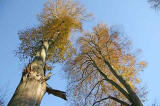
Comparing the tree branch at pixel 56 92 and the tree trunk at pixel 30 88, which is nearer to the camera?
the tree trunk at pixel 30 88

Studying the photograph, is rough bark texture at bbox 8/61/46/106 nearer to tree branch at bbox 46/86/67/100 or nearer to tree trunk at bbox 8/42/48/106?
tree trunk at bbox 8/42/48/106

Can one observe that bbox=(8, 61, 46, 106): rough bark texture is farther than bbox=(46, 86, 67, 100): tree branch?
No

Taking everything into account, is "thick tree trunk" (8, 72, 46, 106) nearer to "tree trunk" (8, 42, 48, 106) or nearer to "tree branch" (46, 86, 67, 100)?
"tree trunk" (8, 42, 48, 106)

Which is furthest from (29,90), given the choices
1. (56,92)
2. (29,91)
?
(56,92)

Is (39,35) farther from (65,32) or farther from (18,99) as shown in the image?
(18,99)

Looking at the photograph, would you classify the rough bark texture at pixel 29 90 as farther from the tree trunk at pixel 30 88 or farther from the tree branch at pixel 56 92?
the tree branch at pixel 56 92

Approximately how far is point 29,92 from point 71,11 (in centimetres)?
766

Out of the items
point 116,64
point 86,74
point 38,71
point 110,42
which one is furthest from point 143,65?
point 38,71

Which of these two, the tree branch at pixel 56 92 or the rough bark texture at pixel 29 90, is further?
the tree branch at pixel 56 92

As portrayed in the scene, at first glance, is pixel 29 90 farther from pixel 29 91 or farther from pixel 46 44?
pixel 46 44

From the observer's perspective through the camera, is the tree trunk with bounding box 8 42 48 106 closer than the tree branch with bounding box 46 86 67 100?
Yes

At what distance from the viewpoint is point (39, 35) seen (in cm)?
720

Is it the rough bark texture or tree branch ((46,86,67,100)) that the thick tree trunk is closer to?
the rough bark texture

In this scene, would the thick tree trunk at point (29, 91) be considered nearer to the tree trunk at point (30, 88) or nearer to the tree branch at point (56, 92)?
the tree trunk at point (30, 88)
